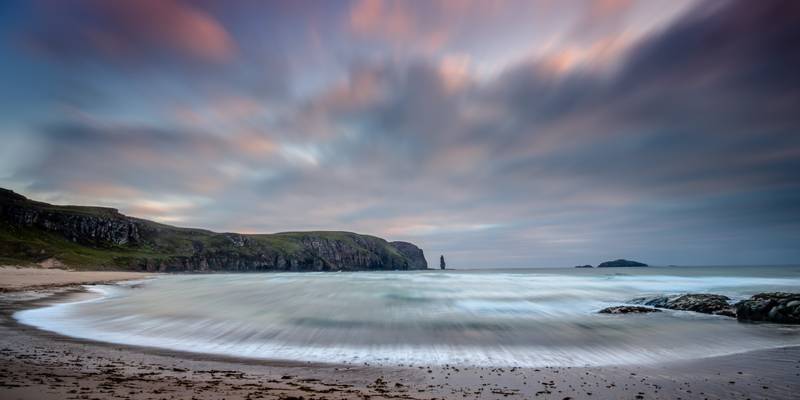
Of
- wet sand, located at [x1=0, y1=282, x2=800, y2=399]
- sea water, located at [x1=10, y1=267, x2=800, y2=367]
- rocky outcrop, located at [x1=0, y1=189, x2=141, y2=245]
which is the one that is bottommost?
sea water, located at [x1=10, y1=267, x2=800, y2=367]

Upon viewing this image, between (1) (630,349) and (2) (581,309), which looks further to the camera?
(2) (581,309)

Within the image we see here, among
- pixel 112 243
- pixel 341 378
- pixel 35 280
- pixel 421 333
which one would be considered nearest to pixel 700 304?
pixel 421 333

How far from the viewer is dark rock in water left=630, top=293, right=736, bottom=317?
840 inches

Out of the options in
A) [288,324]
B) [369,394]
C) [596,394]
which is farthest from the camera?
[288,324]

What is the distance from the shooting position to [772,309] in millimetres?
18891

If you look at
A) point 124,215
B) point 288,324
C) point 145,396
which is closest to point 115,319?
point 288,324

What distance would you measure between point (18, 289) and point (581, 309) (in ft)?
145

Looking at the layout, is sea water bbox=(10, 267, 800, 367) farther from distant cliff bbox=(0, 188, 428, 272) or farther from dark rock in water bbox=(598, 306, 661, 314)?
distant cliff bbox=(0, 188, 428, 272)

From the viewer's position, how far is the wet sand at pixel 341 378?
275 inches

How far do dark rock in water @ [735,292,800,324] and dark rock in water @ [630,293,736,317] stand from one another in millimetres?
803

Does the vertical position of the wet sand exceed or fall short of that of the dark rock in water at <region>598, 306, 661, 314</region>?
it exceeds it

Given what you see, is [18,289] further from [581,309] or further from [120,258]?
[120,258]

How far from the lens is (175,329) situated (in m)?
16.1

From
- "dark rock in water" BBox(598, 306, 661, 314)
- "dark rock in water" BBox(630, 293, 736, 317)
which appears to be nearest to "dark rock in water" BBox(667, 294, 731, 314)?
"dark rock in water" BBox(630, 293, 736, 317)
